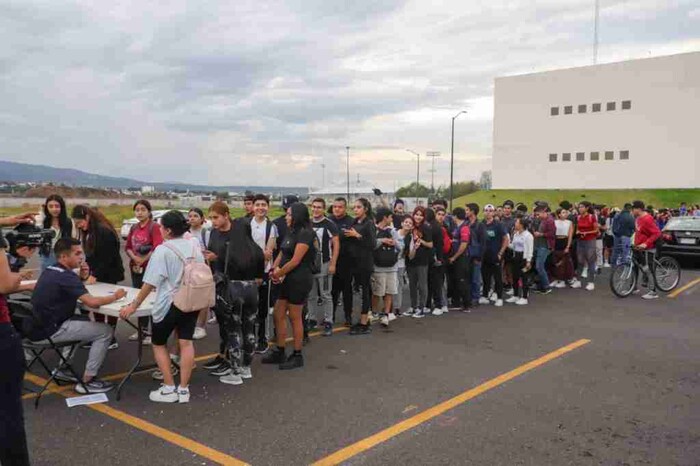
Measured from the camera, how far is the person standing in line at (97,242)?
6.52m

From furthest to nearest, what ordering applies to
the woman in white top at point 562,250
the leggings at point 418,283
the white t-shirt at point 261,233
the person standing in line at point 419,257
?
the woman in white top at point 562,250
the leggings at point 418,283
the person standing in line at point 419,257
the white t-shirt at point 261,233

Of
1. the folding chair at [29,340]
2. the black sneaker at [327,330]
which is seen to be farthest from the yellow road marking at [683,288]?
the folding chair at [29,340]

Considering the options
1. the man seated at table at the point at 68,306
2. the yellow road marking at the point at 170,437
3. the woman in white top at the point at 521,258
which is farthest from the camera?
the woman in white top at the point at 521,258

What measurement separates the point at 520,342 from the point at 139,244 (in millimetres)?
4914

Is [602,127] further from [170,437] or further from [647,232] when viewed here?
[170,437]

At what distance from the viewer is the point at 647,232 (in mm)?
10172

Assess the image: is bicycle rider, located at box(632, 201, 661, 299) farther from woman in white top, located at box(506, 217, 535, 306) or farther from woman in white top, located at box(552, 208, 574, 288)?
woman in white top, located at box(506, 217, 535, 306)

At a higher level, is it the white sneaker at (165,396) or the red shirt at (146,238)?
the red shirt at (146,238)

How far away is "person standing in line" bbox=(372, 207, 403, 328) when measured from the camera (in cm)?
775

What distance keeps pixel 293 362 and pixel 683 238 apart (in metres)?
12.6

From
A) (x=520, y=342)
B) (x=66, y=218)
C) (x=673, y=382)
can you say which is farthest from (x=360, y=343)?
(x=66, y=218)

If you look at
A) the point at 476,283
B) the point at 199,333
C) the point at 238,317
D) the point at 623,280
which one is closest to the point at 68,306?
the point at 238,317

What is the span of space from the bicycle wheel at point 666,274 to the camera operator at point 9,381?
1096 centimetres

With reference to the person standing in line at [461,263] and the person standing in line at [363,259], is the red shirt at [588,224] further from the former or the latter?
the person standing in line at [363,259]
